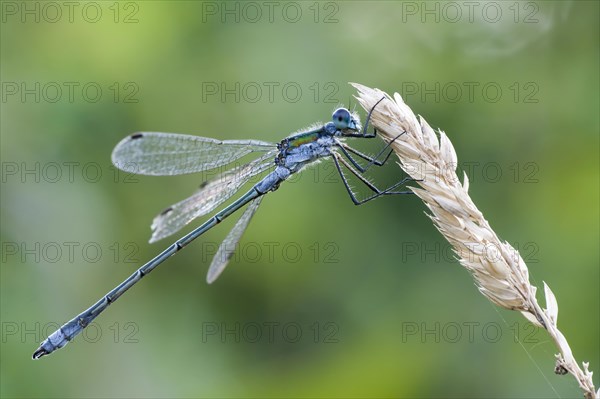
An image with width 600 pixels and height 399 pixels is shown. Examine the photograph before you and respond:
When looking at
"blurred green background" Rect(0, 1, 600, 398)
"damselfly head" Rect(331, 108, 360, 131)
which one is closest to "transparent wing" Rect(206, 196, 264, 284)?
"blurred green background" Rect(0, 1, 600, 398)

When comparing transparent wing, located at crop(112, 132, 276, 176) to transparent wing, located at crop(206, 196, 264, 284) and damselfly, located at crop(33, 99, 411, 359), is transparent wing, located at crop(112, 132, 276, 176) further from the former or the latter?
transparent wing, located at crop(206, 196, 264, 284)

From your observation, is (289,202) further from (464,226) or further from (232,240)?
(464,226)

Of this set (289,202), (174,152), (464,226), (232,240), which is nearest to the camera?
(464,226)

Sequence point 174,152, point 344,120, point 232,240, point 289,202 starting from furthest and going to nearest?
point 289,202 < point 232,240 < point 174,152 < point 344,120

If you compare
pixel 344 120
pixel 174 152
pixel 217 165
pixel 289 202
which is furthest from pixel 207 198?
pixel 344 120

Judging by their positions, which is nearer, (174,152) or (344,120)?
(344,120)

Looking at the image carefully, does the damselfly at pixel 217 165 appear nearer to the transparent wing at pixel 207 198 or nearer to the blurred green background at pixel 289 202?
the transparent wing at pixel 207 198

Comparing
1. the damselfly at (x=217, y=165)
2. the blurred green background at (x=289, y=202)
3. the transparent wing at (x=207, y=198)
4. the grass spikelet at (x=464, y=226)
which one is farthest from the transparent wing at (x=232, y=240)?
the grass spikelet at (x=464, y=226)

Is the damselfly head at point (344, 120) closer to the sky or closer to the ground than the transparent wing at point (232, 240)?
closer to the sky
